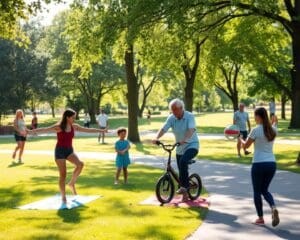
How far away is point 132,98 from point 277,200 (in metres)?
17.4

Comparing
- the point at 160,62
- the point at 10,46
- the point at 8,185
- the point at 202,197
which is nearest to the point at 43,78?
the point at 10,46

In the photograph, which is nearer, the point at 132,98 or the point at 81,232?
the point at 81,232

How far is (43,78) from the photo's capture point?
53781mm

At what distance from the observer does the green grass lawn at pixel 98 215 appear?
25.1 feet

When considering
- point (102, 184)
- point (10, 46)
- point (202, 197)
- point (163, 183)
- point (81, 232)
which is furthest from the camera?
point (10, 46)

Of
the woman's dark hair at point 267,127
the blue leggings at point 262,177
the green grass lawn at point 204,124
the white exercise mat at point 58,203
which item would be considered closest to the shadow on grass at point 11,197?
the white exercise mat at point 58,203

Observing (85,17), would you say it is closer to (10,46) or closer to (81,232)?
(81,232)

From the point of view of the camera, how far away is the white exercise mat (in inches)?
387

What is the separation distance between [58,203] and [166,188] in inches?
85.9

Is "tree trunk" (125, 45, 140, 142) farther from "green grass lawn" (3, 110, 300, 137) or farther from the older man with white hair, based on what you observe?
the older man with white hair

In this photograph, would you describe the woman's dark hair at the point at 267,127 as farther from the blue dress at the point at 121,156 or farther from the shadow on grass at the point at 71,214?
the blue dress at the point at 121,156

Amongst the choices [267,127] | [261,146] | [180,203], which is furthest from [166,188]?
[267,127]

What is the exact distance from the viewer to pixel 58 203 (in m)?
10.2

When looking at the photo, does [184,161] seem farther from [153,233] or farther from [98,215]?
[153,233]
